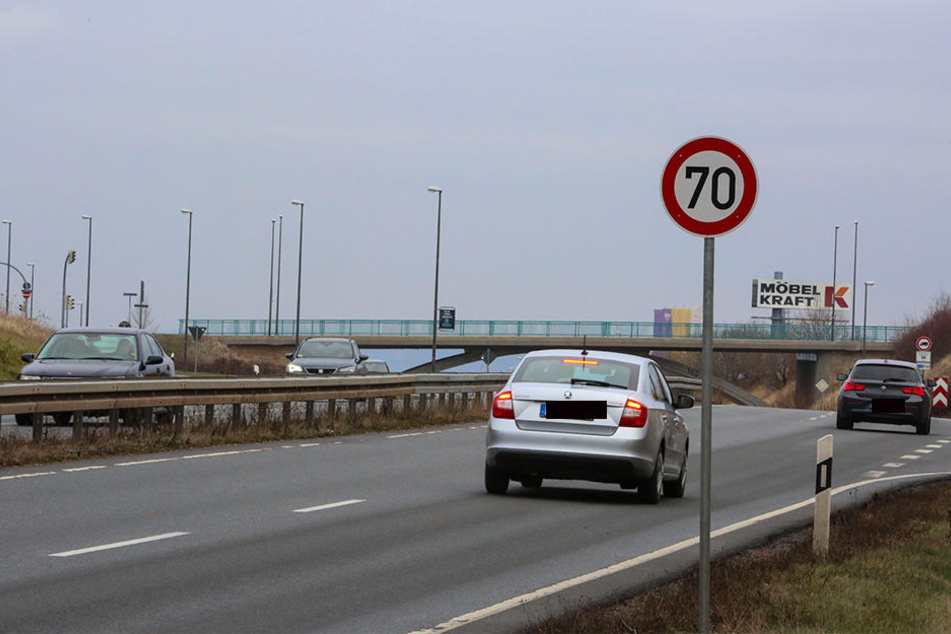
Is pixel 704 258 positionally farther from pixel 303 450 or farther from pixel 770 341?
pixel 770 341

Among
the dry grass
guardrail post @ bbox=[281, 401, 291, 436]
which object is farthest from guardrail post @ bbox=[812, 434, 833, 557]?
guardrail post @ bbox=[281, 401, 291, 436]

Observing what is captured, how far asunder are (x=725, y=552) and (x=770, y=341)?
94.6m

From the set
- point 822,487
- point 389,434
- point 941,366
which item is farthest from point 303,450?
point 941,366

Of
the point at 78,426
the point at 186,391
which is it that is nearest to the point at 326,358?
the point at 186,391

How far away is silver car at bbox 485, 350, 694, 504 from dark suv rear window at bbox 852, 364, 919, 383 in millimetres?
19698

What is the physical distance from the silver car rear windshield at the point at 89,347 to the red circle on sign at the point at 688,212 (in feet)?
59.3

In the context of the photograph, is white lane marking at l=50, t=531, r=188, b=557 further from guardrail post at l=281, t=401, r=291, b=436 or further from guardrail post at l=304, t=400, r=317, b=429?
guardrail post at l=304, t=400, r=317, b=429

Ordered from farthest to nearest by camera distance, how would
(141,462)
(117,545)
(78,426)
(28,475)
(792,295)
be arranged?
(792,295), (78,426), (141,462), (28,475), (117,545)

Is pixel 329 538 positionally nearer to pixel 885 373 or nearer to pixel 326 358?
pixel 885 373

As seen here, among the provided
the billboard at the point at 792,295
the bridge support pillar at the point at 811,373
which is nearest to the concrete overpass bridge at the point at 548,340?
the bridge support pillar at the point at 811,373

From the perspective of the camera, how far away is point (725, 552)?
12516mm

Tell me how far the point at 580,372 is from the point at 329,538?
4.48 meters

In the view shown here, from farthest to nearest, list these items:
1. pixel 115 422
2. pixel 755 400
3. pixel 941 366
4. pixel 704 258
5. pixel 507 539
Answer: pixel 755 400 < pixel 941 366 < pixel 115 422 < pixel 507 539 < pixel 704 258

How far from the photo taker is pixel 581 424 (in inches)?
627
